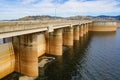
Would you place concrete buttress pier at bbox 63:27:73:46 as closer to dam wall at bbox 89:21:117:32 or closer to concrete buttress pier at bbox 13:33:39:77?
concrete buttress pier at bbox 13:33:39:77

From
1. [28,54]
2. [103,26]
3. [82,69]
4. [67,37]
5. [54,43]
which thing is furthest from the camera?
[103,26]

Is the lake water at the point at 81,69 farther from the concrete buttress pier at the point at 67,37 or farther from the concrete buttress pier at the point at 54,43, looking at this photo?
the concrete buttress pier at the point at 67,37

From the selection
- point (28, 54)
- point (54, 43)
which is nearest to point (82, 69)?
point (28, 54)

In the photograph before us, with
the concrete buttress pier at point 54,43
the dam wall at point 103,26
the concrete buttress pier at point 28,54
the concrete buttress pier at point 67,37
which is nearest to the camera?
the concrete buttress pier at point 28,54

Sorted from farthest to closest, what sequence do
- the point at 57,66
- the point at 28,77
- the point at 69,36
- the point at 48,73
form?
1. the point at 69,36
2. the point at 57,66
3. the point at 48,73
4. the point at 28,77

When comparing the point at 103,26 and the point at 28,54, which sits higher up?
the point at 103,26

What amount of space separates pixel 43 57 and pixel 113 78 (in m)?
17.6

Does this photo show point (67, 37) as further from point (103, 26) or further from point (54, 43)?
point (103, 26)

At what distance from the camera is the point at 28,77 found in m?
27.1

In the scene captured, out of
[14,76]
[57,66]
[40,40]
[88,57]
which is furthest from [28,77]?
[88,57]

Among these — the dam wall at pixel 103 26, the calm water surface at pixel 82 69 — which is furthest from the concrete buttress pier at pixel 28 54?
the dam wall at pixel 103 26

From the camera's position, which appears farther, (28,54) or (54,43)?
(54,43)

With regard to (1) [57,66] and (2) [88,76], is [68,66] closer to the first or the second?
(1) [57,66]

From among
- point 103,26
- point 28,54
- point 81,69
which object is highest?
point 103,26
